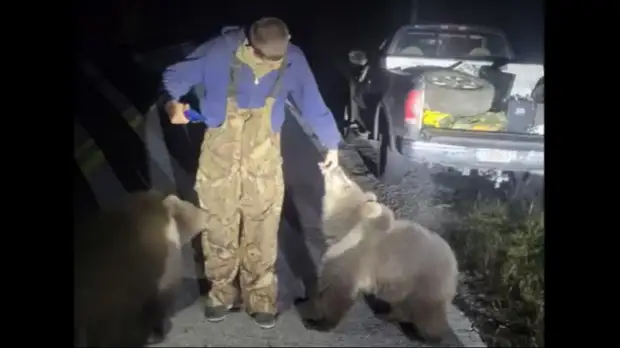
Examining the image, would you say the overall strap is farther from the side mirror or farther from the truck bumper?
the truck bumper

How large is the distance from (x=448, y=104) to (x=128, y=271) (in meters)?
0.74

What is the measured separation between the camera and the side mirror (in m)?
1.86

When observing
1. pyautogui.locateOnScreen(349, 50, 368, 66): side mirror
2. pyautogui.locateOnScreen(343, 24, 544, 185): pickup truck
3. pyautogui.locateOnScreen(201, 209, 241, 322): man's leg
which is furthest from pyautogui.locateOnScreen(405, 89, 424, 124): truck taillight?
pyautogui.locateOnScreen(201, 209, 241, 322): man's leg

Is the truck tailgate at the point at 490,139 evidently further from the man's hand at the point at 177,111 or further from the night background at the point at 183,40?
the man's hand at the point at 177,111

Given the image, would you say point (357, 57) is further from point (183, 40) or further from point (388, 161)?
point (183, 40)

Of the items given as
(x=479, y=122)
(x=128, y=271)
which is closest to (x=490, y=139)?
(x=479, y=122)

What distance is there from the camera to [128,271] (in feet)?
6.04

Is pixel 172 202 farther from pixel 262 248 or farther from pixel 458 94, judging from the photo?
pixel 458 94

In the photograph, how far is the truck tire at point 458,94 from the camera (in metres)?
1.86

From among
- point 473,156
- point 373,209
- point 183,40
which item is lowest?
point 373,209

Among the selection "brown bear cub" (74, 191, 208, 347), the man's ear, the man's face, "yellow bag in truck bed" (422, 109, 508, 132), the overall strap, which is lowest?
"brown bear cub" (74, 191, 208, 347)

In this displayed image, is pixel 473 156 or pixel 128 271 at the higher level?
pixel 473 156

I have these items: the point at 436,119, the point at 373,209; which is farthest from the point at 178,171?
the point at 436,119
